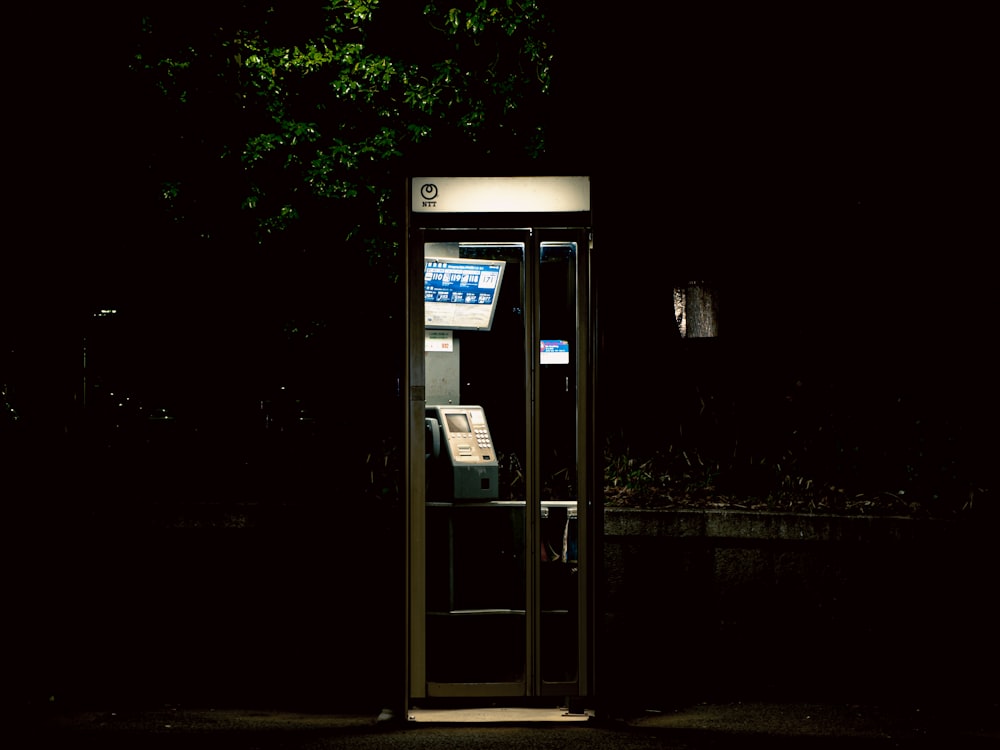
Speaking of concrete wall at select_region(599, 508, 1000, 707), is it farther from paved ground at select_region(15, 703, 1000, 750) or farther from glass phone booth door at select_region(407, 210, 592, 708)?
glass phone booth door at select_region(407, 210, 592, 708)

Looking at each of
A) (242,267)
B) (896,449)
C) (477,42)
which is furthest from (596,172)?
(242,267)

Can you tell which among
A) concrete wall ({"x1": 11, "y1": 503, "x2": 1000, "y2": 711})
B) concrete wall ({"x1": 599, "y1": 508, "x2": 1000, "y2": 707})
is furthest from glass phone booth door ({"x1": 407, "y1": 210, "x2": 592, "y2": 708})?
concrete wall ({"x1": 599, "y1": 508, "x2": 1000, "y2": 707})

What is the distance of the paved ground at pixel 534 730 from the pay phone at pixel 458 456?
3.77 feet

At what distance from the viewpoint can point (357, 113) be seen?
12.3 metres

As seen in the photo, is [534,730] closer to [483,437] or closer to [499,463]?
[499,463]

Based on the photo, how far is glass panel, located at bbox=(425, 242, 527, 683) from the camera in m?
5.95

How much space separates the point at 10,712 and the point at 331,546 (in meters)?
2.18

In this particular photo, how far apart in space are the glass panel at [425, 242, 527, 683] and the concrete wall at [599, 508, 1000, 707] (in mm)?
1293

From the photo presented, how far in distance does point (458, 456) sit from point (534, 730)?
138 centimetres

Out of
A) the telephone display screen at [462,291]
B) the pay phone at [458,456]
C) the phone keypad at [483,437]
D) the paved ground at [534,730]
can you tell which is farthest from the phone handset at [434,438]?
the paved ground at [534,730]

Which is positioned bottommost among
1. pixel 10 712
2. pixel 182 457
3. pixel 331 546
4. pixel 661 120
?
pixel 10 712

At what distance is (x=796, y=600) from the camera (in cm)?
729

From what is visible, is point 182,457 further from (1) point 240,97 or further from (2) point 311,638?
(1) point 240,97

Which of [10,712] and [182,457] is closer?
[10,712]
